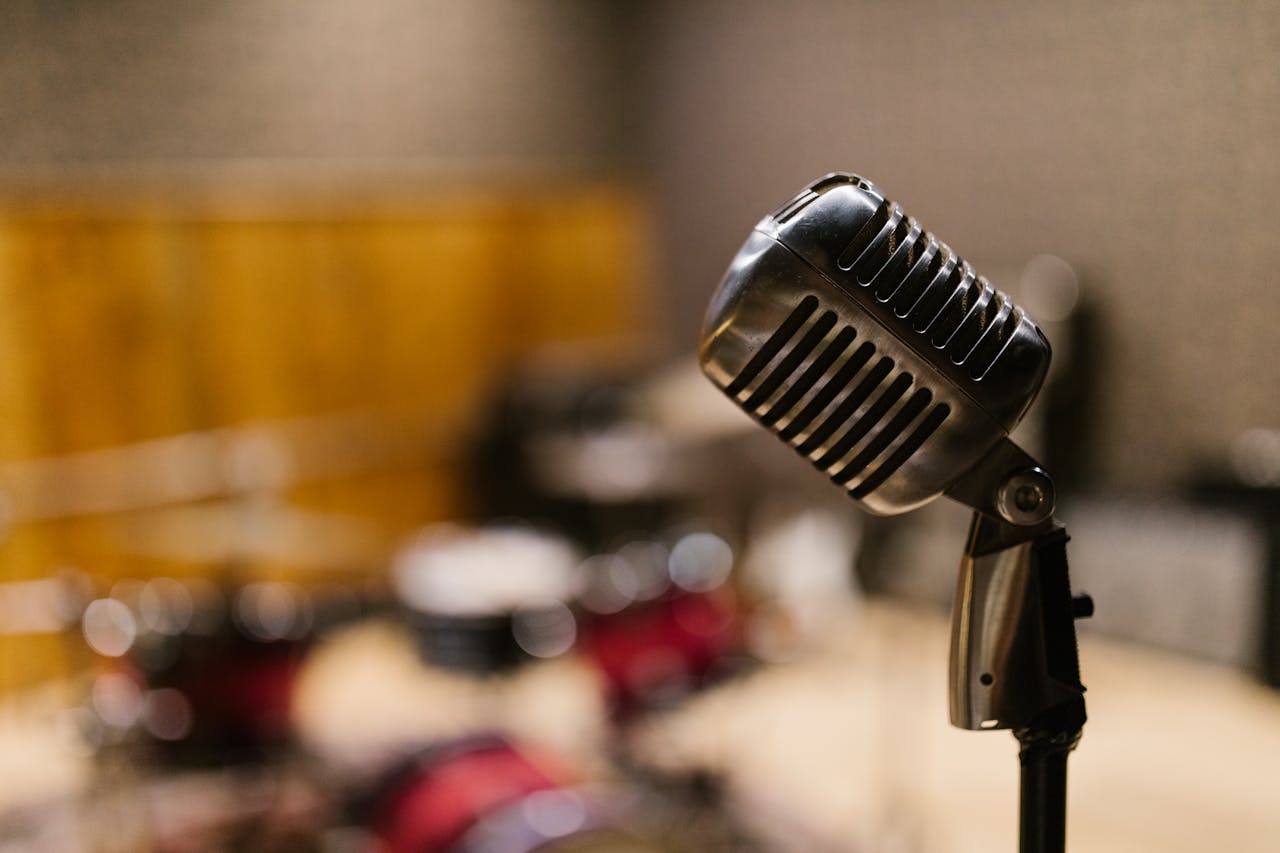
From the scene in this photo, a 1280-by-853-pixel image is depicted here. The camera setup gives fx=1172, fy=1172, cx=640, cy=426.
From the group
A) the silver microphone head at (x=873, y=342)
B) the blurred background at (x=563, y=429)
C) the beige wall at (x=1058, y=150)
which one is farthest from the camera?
the blurred background at (x=563, y=429)

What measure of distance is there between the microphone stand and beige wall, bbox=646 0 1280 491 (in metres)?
0.39

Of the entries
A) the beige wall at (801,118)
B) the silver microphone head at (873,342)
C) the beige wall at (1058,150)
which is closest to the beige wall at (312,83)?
the beige wall at (801,118)

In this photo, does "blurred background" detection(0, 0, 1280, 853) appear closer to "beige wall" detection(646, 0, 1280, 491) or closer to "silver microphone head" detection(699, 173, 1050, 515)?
"beige wall" detection(646, 0, 1280, 491)

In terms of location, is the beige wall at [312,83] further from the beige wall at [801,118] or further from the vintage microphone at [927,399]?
the vintage microphone at [927,399]

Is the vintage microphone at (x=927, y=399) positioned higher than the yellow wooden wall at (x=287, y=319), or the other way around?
the yellow wooden wall at (x=287, y=319)

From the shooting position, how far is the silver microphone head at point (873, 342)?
2.37 feet

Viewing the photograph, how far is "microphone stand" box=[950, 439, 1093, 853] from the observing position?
2.52ft

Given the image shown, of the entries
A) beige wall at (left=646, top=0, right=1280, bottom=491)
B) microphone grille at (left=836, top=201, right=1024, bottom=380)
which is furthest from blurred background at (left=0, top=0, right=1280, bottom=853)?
microphone grille at (left=836, top=201, right=1024, bottom=380)

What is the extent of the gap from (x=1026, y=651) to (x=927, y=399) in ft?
0.62

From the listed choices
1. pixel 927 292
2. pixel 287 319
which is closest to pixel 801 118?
pixel 287 319

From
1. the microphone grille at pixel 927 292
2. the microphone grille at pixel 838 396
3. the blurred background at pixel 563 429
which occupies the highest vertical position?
the blurred background at pixel 563 429

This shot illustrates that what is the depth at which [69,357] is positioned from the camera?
443 cm

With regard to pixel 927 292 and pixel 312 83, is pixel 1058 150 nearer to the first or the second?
pixel 927 292

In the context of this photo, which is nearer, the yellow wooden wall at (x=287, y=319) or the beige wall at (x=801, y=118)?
the beige wall at (x=801, y=118)
